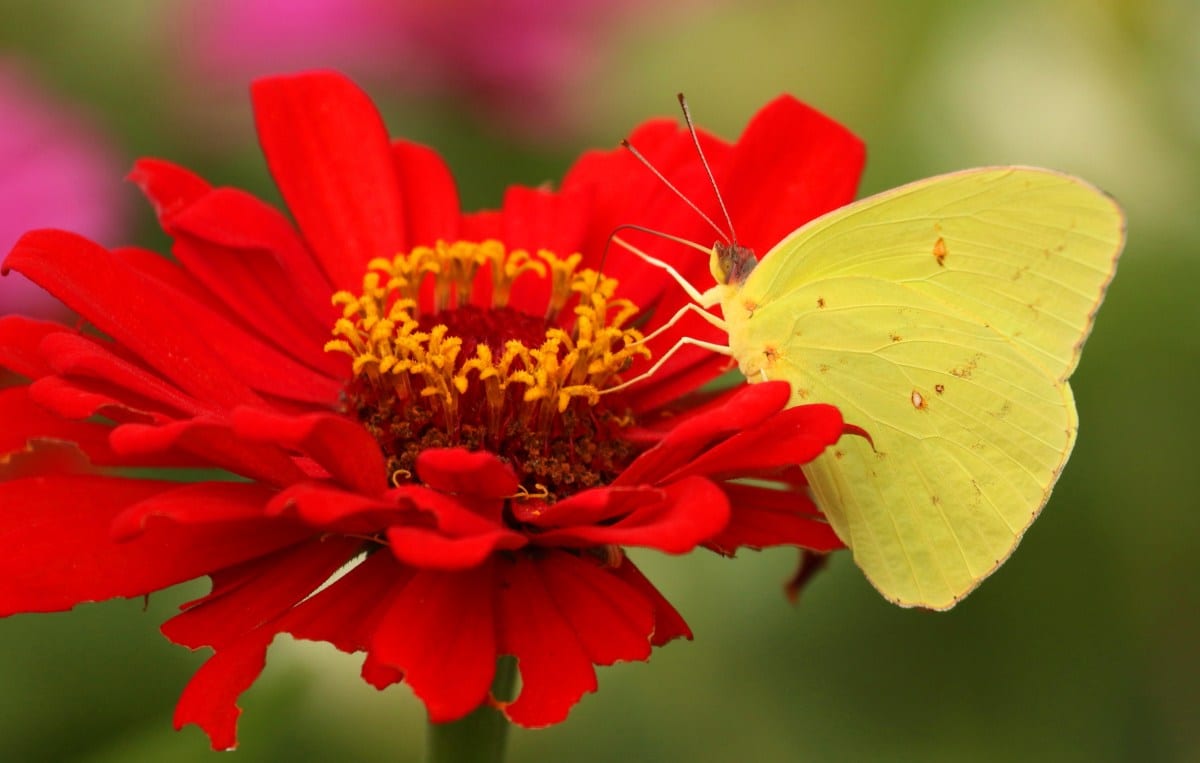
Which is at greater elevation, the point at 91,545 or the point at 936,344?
the point at 936,344

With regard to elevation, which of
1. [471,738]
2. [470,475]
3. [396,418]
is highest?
[470,475]

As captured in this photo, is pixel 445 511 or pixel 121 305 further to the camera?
pixel 121 305

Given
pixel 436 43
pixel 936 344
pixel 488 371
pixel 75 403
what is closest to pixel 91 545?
pixel 75 403

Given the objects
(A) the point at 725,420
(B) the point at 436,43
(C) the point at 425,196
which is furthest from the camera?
(B) the point at 436,43

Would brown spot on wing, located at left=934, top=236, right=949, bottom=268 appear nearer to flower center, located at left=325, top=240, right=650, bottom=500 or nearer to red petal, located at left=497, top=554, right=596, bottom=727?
flower center, located at left=325, top=240, right=650, bottom=500

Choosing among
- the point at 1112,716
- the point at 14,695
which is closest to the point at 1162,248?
the point at 1112,716

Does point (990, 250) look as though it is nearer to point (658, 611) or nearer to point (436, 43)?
point (658, 611)

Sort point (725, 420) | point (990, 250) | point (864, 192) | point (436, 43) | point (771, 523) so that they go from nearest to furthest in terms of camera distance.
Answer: point (725, 420) < point (771, 523) < point (990, 250) < point (864, 192) < point (436, 43)

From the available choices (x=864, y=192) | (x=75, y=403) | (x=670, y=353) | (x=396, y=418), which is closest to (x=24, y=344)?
(x=75, y=403)

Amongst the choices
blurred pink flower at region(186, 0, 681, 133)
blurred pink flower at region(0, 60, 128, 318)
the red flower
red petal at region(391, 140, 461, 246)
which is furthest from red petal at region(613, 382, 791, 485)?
blurred pink flower at region(186, 0, 681, 133)
